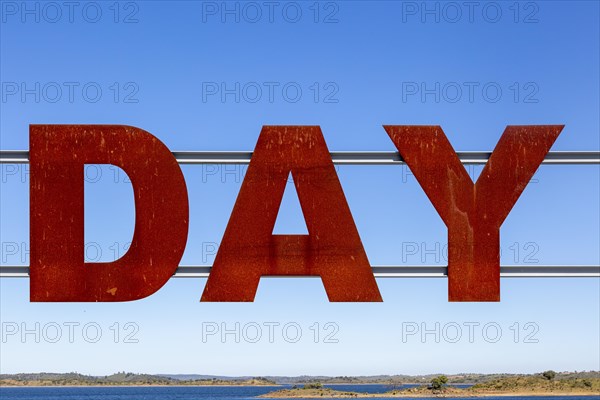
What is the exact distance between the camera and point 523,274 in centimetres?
1380

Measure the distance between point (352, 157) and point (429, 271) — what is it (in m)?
1.98

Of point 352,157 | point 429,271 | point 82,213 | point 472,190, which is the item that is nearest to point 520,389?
point 472,190

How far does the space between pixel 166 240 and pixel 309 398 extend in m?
137

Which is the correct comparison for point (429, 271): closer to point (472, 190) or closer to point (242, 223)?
point (472, 190)

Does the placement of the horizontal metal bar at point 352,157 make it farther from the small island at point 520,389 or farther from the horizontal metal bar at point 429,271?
the small island at point 520,389

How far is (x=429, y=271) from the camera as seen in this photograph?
1379 cm

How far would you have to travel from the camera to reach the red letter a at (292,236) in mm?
13992

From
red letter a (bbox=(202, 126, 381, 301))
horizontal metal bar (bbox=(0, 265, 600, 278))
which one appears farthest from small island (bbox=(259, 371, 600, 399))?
red letter a (bbox=(202, 126, 381, 301))

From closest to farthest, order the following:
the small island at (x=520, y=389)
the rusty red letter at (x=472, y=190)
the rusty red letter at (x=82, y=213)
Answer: the rusty red letter at (x=82, y=213), the rusty red letter at (x=472, y=190), the small island at (x=520, y=389)

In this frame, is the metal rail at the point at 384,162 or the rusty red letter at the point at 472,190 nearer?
the metal rail at the point at 384,162

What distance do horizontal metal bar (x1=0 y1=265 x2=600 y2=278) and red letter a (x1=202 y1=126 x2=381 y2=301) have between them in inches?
9.7

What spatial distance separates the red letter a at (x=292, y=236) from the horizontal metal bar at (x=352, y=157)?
302mm

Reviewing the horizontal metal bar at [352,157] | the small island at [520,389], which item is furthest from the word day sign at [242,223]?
the small island at [520,389]

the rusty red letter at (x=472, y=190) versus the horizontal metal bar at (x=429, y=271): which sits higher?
the rusty red letter at (x=472, y=190)
